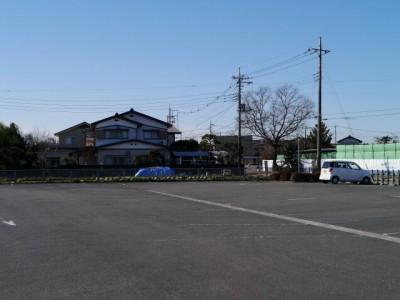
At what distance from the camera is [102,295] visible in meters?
6.05

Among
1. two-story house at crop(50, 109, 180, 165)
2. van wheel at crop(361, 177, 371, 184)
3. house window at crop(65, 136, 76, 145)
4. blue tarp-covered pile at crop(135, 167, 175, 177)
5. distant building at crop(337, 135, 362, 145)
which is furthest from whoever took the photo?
distant building at crop(337, 135, 362, 145)

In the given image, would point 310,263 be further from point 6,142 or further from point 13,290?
point 6,142

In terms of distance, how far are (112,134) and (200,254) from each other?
57259 mm

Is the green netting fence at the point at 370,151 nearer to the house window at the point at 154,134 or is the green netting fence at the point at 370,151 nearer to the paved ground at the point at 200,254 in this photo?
the house window at the point at 154,134

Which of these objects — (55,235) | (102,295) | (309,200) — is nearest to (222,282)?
(102,295)

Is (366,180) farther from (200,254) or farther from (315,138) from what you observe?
(315,138)

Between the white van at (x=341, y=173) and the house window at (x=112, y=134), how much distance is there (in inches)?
1363

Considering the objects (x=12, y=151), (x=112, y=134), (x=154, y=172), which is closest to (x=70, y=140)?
(x=112, y=134)

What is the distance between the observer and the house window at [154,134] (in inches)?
2631

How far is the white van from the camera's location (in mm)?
36594

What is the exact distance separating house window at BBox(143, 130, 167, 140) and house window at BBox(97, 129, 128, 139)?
10.3ft

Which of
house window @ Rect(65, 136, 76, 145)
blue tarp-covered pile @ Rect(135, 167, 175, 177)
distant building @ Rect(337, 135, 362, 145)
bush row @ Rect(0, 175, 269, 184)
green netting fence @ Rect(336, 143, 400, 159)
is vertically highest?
distant building @ Rect(337, 135, 362, 145)

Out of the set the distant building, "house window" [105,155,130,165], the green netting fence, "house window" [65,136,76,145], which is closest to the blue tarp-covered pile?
"house window" [105,155,130,165]

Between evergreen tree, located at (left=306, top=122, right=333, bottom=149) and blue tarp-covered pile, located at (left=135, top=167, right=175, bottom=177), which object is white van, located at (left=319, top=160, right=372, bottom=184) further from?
evergreen tree, located at (left=306, top=122, right=333, bottom=149)
